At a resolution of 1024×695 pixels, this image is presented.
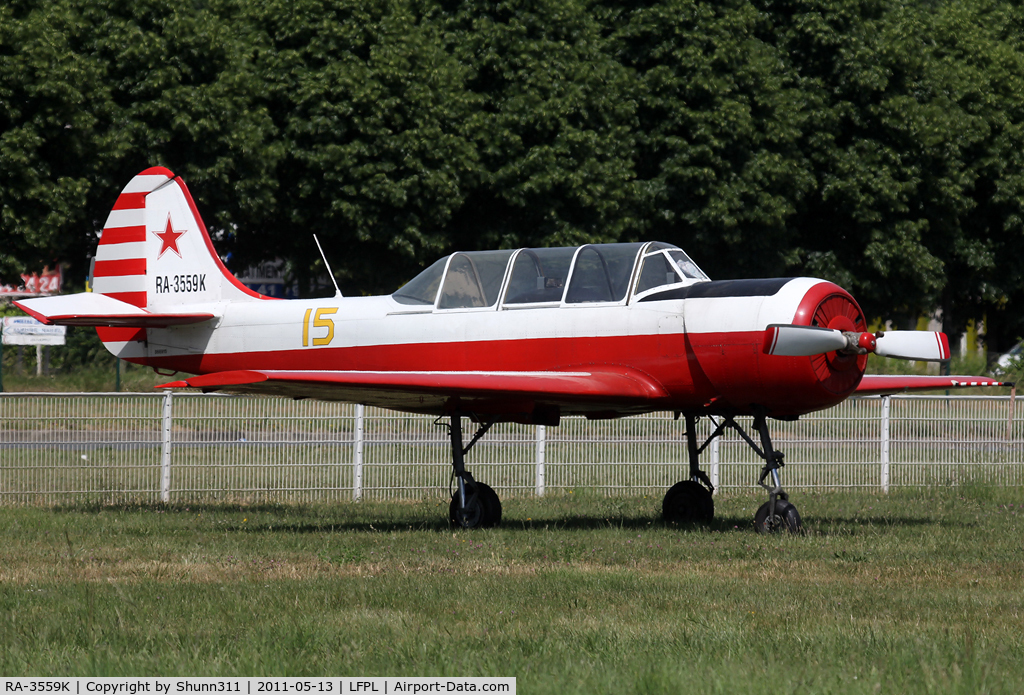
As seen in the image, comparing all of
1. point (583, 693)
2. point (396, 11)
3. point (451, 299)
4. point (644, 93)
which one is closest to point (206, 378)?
point (451, 299)

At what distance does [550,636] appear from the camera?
5.80 metres

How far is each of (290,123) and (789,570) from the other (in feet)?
65.8

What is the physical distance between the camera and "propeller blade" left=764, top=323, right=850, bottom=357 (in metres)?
9.71

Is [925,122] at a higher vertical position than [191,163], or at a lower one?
higher

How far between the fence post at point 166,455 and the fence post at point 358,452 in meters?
2.27

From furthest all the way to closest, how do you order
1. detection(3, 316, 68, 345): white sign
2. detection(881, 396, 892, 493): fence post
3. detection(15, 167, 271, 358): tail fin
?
1. detection(3, 316, 68, 345): white sign
2. detection(881, 396, 892, 493): fence post
3. detection(15, 167, 271, 358): tail fin

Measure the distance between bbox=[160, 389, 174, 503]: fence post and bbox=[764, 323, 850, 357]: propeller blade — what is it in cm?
780

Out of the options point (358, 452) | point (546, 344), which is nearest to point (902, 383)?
point (546, 344)

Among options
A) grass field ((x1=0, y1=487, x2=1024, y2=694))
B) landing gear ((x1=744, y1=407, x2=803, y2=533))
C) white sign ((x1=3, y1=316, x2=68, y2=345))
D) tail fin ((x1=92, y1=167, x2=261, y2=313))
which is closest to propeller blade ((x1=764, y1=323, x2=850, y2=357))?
landing gear ((x1=744, y1=407, x2=803, y2=533))

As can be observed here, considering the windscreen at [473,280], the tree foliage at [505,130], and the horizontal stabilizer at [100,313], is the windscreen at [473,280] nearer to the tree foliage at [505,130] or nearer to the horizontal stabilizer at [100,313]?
the horizontal stabilizer at [100,313]

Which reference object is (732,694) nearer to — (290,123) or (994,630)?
(994,630)

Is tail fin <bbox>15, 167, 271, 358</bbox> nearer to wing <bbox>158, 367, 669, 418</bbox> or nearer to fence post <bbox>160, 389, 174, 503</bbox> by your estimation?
fence post <bbox>160, 389, 174, 503</bbox>

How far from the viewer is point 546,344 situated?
11.3 metres
